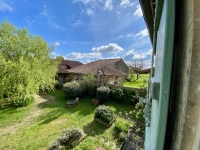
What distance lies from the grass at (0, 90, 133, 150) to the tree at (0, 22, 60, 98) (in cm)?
203

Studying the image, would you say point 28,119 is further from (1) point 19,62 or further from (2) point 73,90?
(1) point 19,62

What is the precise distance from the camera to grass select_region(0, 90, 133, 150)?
5.75 metres

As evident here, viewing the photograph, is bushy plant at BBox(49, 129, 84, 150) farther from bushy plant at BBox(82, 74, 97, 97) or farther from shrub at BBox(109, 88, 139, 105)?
bushy plant at BBox(82, 74, 97, 97)

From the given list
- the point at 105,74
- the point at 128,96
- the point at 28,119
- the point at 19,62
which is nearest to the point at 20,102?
the point at 28,119

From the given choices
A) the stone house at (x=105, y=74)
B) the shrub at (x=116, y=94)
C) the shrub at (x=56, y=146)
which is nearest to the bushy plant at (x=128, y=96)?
the shrub at (x=116, y=94)

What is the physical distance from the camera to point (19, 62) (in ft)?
33.1

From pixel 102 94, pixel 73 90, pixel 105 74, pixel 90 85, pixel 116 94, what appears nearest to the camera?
pixel 102 94

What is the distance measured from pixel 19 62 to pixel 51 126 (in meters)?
6.95

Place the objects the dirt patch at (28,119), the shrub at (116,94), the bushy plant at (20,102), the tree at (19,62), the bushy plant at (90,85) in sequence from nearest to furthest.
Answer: the dirt patch at (28,119), the tree at (19,62), the bushy plant at (20,102), the shrub at (116,94), the bushy plant at (90,85)

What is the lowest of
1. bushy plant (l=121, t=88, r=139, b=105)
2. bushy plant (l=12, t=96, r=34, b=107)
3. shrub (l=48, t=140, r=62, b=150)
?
shrub (l=48, t=140, r=62, b=150)

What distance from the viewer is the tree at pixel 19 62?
9070 mm

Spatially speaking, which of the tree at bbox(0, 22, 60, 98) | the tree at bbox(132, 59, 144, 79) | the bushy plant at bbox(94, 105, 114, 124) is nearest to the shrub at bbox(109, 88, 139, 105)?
the bushy plant at bbox(94, 105, 114, 124)

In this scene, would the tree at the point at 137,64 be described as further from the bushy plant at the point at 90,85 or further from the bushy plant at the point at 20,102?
the bushy plant at the point at 20,102

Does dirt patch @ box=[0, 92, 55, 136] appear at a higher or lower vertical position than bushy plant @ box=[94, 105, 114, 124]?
lower
